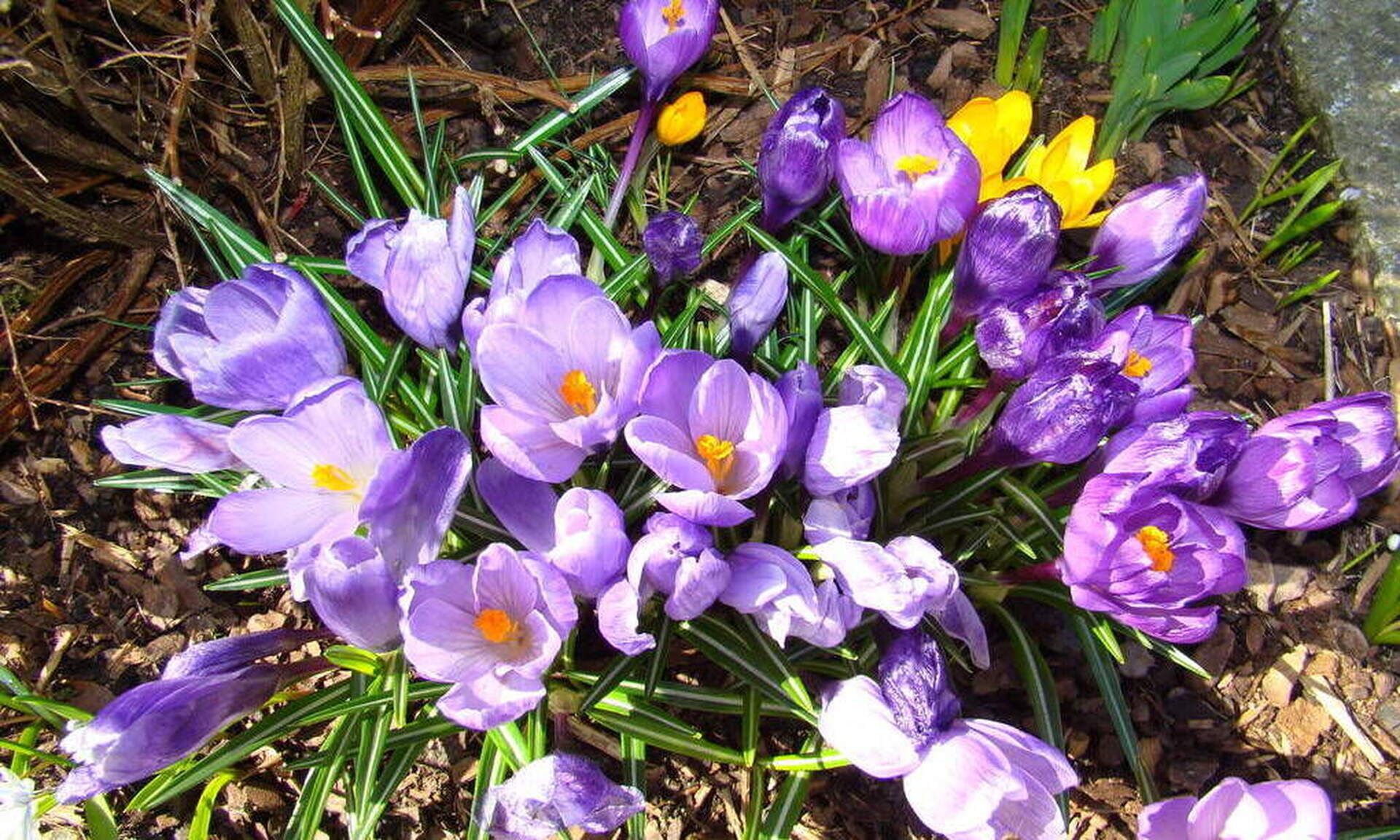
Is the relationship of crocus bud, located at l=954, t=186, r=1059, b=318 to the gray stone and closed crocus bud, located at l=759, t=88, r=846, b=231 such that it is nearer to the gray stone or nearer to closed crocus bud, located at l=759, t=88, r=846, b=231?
closed crocus bud, located at l=759, t=88, r=846, b=231

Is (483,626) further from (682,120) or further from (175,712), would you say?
(682,120)

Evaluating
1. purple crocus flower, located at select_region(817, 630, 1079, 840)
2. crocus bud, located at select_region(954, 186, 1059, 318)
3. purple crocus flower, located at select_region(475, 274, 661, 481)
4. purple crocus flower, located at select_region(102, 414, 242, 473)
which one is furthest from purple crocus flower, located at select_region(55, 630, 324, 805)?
crocus bud, located at select_region(954, 186, 1059, 318)

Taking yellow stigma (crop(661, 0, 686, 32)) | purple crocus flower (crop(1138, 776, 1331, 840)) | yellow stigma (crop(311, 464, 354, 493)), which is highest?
yellow stigma (crop(661, 0, 686, 32))

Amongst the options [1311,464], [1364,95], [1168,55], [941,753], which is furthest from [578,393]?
[1364,95]

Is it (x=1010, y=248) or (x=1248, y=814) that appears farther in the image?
(x=1010, y=248)

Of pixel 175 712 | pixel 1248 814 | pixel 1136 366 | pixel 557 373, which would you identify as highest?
pixel 557 373

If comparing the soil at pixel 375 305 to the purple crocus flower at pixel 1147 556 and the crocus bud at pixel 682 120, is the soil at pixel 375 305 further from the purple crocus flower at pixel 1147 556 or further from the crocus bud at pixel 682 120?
the purple crocus flower at pixel 1147 556
